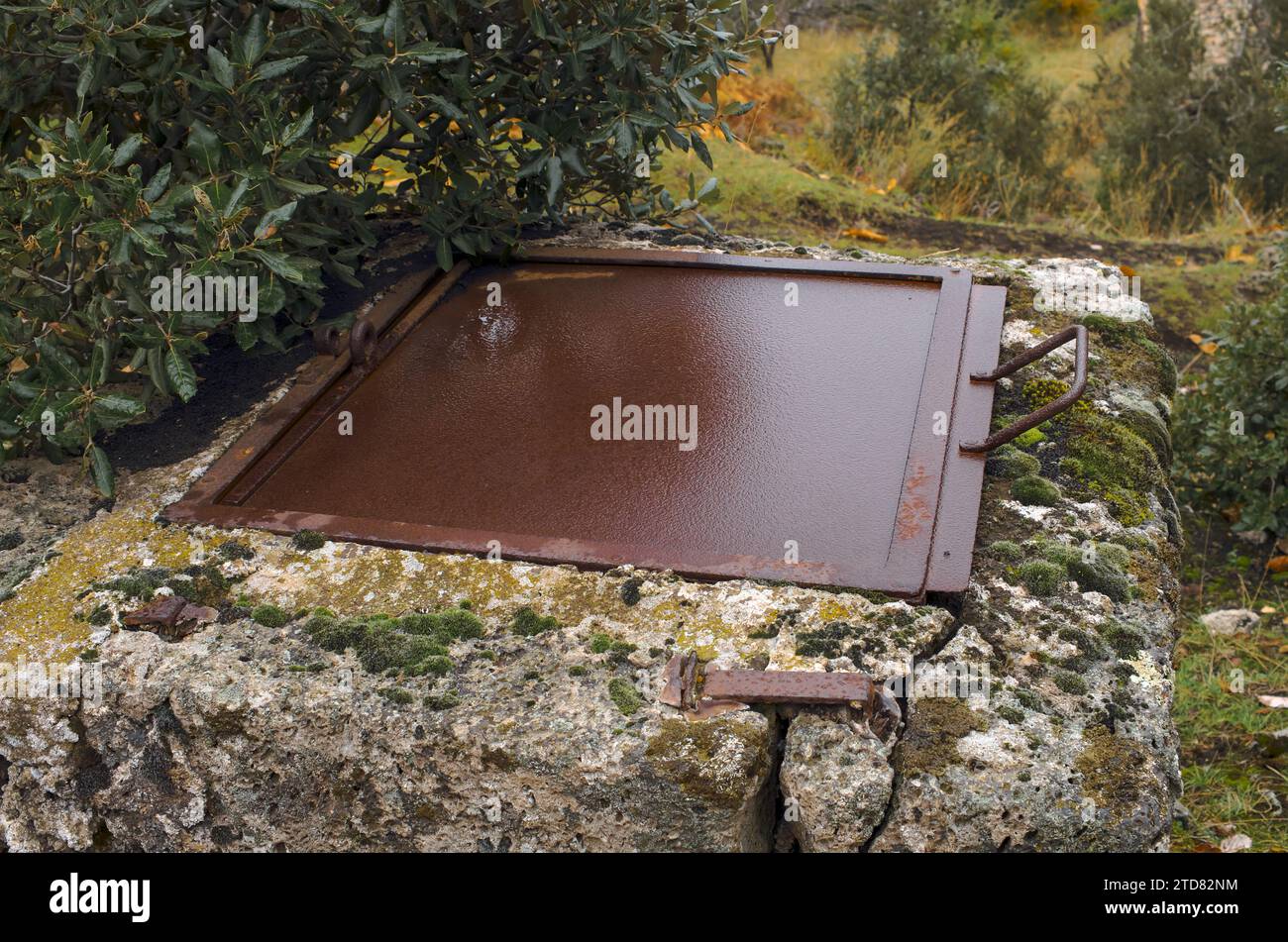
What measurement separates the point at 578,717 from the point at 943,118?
6.74 meters

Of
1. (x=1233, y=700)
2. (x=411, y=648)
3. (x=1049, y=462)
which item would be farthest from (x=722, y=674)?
(x=1233, y=700)

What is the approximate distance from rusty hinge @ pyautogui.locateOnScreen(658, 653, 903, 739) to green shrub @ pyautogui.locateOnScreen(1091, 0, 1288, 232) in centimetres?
611

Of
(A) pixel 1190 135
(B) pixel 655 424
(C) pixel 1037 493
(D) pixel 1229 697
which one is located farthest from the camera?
(A) pixel 1190 135

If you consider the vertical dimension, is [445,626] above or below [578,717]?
above

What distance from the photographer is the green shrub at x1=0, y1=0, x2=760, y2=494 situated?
7.55 ft

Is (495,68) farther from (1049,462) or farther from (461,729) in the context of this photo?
(461,729)

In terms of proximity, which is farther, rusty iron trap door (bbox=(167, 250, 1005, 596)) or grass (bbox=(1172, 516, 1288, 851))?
grass (bbox=(1172, 516, 1288, 851))

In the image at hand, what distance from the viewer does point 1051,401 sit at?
2.35 m

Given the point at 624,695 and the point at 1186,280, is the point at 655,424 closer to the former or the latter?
the point at 624,695

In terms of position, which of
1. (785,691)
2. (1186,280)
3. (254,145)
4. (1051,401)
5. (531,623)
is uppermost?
(1186,280)

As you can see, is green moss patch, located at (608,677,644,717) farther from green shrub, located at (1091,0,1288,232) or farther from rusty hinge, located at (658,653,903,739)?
green shrub, located at (1091,0,1288,232)

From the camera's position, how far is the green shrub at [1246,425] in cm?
411

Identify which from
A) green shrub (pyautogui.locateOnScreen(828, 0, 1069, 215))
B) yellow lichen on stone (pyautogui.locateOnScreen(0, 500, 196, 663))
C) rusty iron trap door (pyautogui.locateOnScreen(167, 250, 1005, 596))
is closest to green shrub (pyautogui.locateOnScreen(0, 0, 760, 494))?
yellow lichen on stone (pyautogui.locateOnScreen(0, 500, 196, 663))

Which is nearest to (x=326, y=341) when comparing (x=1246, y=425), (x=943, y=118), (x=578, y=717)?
(x=578, y=717)
